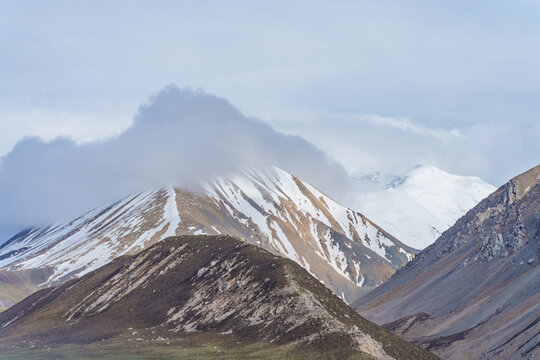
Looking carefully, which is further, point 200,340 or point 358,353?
point 200,340

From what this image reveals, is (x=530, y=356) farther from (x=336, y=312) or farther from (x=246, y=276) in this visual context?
(x=246, y=276)

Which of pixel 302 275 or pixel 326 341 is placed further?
pixel 302 275

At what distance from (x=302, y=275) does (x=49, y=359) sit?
5653cm

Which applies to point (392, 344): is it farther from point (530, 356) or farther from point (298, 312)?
point (530, 356)

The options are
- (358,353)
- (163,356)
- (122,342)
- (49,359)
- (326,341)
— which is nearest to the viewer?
(358,353)

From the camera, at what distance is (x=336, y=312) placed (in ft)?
544

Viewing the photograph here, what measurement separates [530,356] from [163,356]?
73.8 meters

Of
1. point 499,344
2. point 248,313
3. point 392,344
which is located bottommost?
point 499,344

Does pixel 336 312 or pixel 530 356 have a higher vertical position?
pixel 336 312

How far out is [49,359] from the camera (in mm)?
175875

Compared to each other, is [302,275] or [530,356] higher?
[302,275]

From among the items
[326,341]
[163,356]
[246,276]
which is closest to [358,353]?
[326,341]

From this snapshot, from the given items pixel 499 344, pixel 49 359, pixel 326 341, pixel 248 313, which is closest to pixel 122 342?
pixel 49 359

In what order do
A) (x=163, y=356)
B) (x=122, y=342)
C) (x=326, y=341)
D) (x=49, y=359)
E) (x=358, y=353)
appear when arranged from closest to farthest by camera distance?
(x=358, y=353) < (x=326, y=341) < (x=163, y=356) < (x=49, y=359) < (x=122, y=342)
